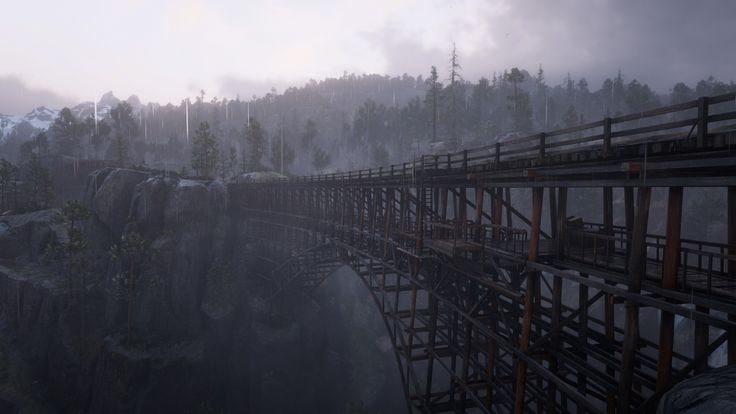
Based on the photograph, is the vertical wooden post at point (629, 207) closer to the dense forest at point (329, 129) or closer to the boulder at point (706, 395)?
the boulder at point (706, 395)

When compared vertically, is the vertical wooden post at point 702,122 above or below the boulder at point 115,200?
above

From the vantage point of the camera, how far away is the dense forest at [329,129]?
68562 millimetres

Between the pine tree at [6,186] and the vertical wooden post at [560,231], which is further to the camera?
the pine tree at [6,186]

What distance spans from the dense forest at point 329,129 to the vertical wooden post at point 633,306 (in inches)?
2266

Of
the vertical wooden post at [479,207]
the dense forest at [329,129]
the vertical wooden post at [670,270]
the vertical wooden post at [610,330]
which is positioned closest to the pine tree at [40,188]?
the dense forest at [329,129]

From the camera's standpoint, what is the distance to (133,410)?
98.5 feet

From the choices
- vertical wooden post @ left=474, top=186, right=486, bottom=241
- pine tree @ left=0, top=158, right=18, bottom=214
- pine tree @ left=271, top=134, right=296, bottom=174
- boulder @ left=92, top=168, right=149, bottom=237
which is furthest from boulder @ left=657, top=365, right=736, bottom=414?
pine tree @ left=271, top=134, right=296, bottom=174

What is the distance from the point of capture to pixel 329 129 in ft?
450

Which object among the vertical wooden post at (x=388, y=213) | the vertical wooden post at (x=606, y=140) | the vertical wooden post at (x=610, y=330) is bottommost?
the vertical wooden post at (x=610, y=330)

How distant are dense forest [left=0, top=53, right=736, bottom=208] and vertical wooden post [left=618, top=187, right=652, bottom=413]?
57.6m

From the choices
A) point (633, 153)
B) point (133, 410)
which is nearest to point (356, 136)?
point (133, 410)

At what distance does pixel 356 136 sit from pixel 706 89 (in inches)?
3578

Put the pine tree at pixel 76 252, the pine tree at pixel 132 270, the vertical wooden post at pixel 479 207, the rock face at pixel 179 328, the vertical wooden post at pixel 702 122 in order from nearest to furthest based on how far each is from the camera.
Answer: the vertical wooden post at pixel 702 122
the vertical wooden post at pixel 479 207
the rock face at pixel 179 328
the pine tree at pixel 132 270
the pine tree at pixel 76 252

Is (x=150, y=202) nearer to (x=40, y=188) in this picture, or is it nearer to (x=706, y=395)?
(x=40, y=188)
